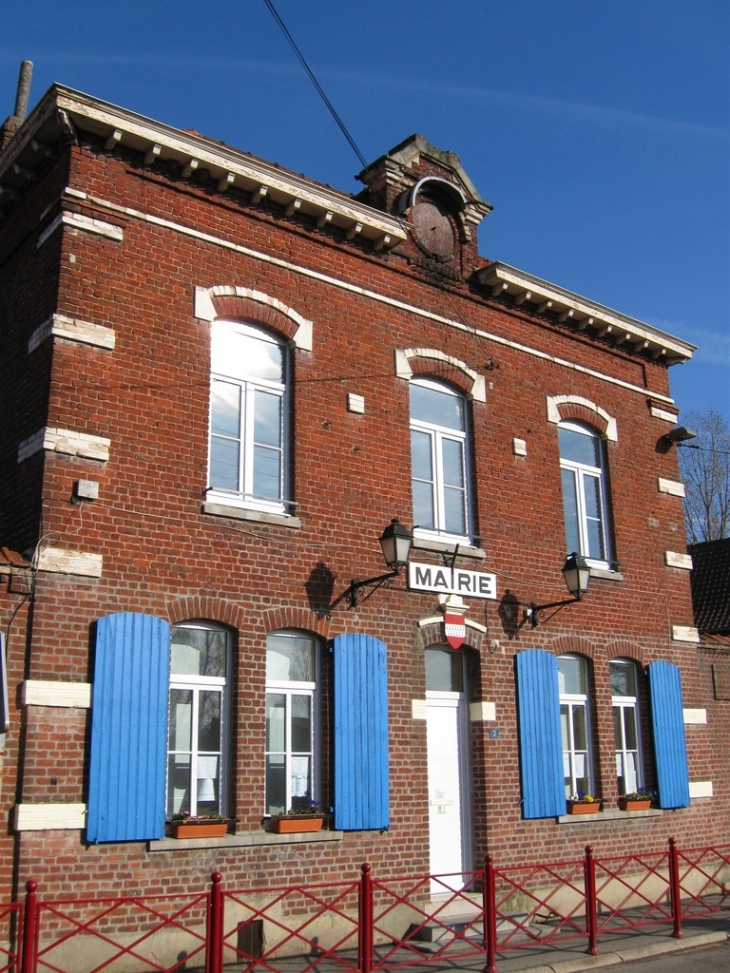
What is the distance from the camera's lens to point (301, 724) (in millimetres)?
10984

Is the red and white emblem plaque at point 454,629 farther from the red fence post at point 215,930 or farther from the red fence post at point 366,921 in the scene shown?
the red fence post at point 215,930

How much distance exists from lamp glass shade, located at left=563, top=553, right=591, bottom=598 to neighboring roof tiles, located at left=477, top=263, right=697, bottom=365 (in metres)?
4.08

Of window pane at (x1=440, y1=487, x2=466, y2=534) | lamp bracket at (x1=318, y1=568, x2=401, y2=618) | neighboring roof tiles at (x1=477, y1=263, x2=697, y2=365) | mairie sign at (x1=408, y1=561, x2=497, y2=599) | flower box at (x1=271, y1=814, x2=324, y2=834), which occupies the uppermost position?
neighboring roof tiles at (x1=477, y1=263, x2=697, y2=365)

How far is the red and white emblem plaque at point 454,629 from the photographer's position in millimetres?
12188

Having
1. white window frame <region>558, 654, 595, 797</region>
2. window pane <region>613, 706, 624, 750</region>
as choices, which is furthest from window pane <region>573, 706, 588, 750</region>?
window pane <region>613, 706, 624, 750</region>

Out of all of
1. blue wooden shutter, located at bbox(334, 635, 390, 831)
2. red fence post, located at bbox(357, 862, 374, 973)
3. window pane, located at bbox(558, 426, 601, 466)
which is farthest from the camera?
window pane, located at bbox(558, 426, 601, 466)

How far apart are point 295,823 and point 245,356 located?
5379 millimetres

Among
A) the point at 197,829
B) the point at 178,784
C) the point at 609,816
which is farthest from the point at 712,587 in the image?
the point at 197,829

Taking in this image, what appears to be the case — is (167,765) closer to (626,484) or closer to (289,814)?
(289,814)

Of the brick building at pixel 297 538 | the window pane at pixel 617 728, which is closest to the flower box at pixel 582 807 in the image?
the brick building at pixel 297 538

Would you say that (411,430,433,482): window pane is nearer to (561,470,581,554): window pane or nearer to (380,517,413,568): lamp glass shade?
(380,517,413,568): lamp glass shade

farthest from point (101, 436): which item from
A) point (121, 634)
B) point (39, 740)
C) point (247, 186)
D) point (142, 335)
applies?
point (247, 186)

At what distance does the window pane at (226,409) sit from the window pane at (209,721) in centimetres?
300

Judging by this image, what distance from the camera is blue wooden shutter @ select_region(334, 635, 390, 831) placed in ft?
35.5
